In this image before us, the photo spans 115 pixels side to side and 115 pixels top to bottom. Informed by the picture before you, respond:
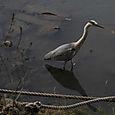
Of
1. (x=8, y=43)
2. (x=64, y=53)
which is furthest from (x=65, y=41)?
(x=8, y=43)

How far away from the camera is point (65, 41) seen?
22.7ft

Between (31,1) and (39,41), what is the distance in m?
2.50

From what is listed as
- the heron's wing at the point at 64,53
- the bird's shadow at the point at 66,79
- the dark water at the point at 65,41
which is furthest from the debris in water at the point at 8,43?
the heron's wing at the point at 64,53

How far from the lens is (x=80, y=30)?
23.9 ft

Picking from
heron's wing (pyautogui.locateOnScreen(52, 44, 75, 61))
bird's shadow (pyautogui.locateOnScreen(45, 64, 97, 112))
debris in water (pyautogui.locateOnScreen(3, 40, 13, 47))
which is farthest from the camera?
debris in water (pyautogui.locateOnScreen(3, 40, 13, 47))

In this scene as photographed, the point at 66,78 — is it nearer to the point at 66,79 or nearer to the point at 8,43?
the point at 66,79

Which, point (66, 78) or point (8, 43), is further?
point (8, 43)

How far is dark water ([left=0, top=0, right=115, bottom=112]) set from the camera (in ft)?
18.8

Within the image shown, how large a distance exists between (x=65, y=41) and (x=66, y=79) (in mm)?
1344

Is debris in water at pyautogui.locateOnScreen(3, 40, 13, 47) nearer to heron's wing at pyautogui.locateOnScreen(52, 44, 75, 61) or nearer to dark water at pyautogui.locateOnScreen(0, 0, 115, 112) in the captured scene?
dark water at pyautogui.locateOnScreen(0, 0, 115, 112)

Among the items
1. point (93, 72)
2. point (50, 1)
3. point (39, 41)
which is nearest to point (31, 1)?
point (50, 1)

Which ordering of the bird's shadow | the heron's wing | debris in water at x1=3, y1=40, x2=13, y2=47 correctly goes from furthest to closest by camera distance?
debris in water at x1=3, y1=40, x2=13, y2=47, the heron's wing, the bird's shadow

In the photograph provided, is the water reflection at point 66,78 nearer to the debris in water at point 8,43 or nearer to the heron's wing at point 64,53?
the heron's wing at point 64,53

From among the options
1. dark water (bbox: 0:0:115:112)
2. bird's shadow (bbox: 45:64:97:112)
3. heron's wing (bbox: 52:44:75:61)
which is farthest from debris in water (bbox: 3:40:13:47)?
heron's wing (bbox: 52:44:75:61)
